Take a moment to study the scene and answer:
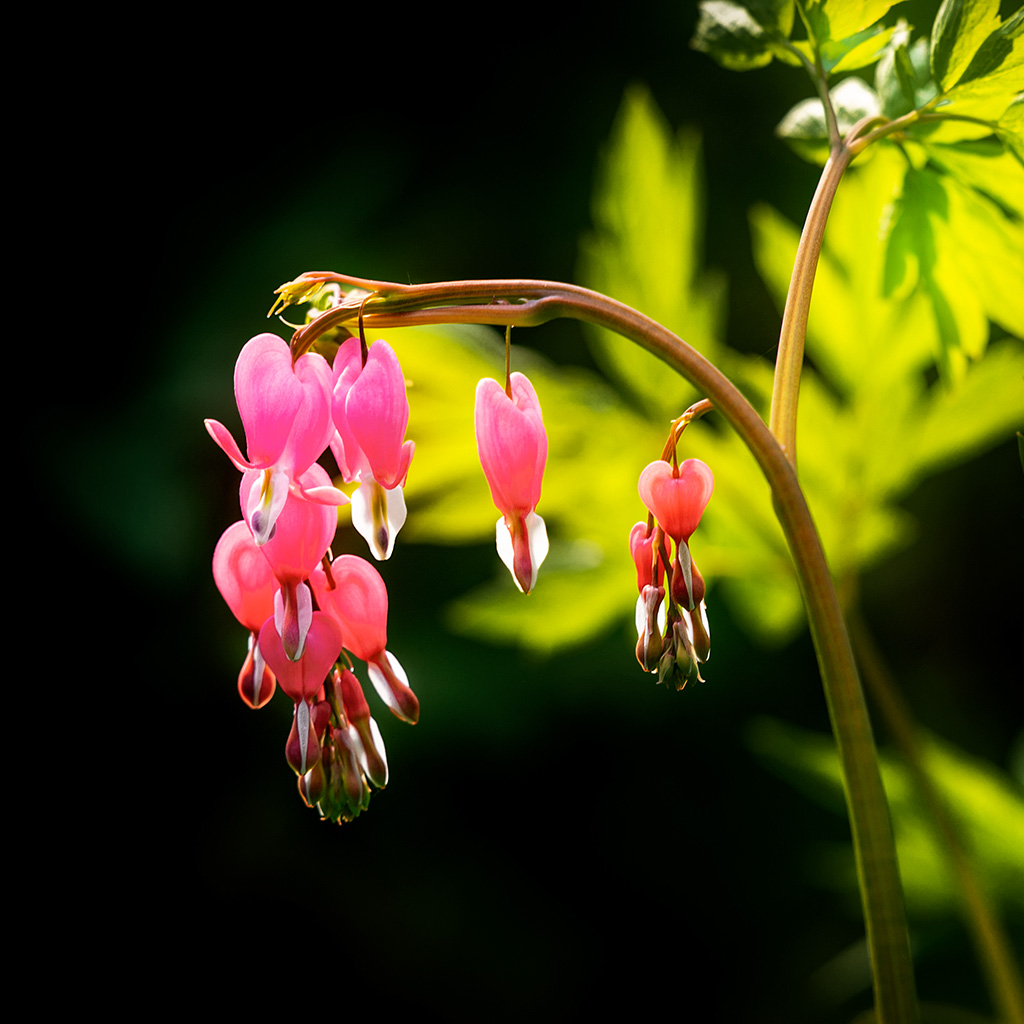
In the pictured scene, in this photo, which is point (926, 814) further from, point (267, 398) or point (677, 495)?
point (267, 398)

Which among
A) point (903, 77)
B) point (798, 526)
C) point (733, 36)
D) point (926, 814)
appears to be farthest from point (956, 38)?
point (926, 814)

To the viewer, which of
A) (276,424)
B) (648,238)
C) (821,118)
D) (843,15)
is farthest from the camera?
(648,238)

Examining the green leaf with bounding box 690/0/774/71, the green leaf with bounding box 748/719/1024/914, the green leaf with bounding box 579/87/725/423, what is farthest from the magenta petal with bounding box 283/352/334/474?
the green leaf with bounding box 748/719/1024/914

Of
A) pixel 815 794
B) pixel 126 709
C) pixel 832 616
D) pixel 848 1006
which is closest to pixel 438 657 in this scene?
pixel 126 709

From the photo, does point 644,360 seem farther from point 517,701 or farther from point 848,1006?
point 848,1006

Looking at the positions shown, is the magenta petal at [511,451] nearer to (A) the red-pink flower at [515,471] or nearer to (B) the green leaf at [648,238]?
(A) the red-pink flower at [515,471]

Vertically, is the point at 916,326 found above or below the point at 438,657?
Result: above

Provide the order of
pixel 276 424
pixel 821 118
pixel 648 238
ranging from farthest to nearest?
pixel 648 238
pixel 821 118
pixel 276 424

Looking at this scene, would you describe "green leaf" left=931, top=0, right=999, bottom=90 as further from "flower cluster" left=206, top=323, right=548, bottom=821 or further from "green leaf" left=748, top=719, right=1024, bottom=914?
"green leaf" left=748, top=719, right=1024, bottom=914
